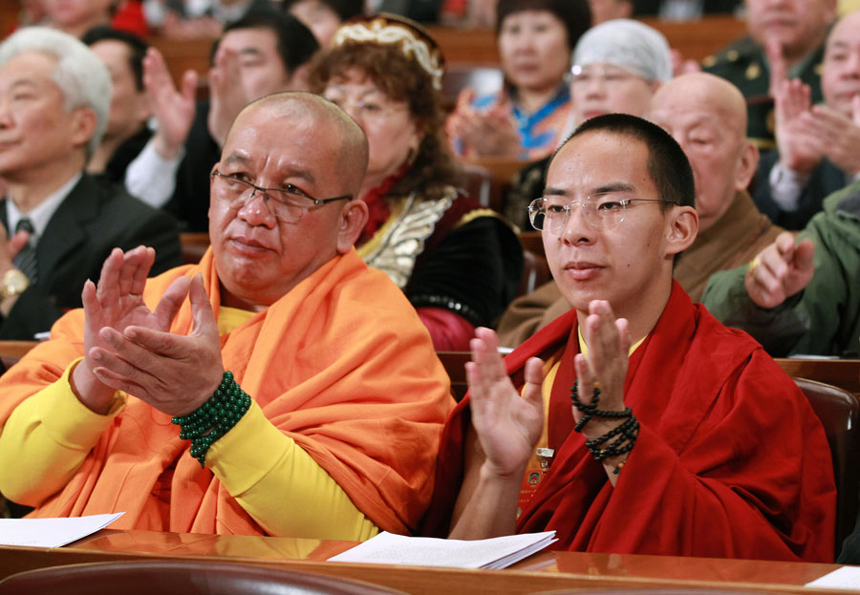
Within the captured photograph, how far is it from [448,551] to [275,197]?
31.1 inches

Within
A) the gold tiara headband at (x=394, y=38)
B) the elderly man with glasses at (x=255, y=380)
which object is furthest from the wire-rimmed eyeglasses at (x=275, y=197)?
the gold tiara headband at (x=394, y=38)

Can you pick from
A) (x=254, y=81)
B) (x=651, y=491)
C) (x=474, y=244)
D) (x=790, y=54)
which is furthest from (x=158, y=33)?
(x=651, y=491)

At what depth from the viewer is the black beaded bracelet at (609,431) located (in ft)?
4.86

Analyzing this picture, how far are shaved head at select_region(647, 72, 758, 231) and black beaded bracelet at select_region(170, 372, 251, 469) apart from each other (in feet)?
4.54

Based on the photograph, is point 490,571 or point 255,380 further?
point 255,380

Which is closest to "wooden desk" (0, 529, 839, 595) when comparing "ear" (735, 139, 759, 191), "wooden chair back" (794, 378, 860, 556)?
"wooden chair back" (794, 378, 860, 556)

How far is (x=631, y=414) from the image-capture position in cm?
151

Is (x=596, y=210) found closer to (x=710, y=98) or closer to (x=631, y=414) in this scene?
(x=631, y=414)

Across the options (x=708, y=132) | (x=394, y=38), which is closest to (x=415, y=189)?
(x=394, y=38)

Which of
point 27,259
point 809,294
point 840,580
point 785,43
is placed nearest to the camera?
point 840,580

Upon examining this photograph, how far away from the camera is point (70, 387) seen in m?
→ 1.77

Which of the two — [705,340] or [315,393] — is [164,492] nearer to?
[315,393]

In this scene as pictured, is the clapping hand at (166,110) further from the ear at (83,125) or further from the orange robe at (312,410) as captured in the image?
the orange robe at (312,410)

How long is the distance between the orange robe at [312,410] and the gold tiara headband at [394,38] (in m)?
1.19
